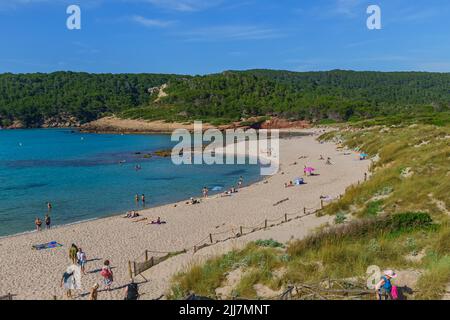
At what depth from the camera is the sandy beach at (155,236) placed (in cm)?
1389

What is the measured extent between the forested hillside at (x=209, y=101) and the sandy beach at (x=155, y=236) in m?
79.5

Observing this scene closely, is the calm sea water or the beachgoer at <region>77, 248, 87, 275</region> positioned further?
the calm sea water

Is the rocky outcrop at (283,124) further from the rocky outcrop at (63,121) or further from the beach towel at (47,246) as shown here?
the beach towel at (47,246)

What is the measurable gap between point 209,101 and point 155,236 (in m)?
121

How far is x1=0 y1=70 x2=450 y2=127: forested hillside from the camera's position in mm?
114562

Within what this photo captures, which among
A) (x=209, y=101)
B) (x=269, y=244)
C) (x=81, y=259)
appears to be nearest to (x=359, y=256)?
(x=269, y=244)

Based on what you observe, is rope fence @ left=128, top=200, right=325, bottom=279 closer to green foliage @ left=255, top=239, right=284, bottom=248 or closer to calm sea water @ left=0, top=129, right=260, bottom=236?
green foliage @ left=255, top=239, right=284, bottom=248

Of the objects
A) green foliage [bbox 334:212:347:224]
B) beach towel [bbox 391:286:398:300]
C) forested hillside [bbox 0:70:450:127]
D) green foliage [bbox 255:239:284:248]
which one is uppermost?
forested hillside [bbox 0:70:450:127]

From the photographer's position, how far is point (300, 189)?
3059 centimetres

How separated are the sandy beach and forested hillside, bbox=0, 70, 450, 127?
3129 inches

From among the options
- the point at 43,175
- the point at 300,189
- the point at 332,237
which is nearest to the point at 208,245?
the point at 332,237

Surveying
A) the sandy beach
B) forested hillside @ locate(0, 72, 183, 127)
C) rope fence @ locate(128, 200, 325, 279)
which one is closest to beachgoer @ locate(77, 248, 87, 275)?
the sandy beach
